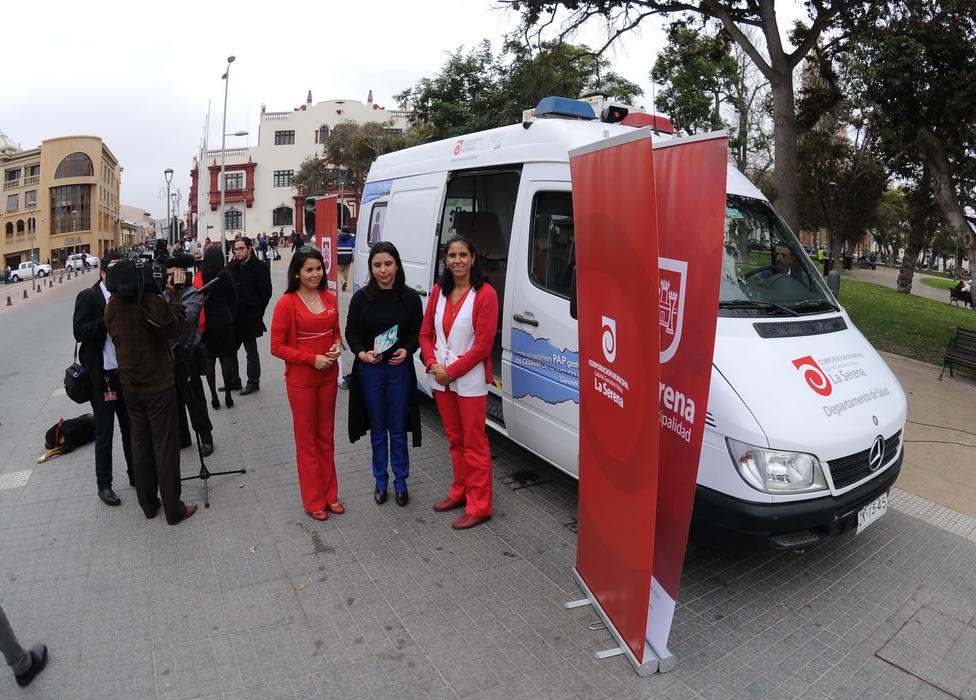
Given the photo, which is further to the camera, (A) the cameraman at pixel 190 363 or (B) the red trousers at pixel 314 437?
(A) the cameraman at pixel 190 363

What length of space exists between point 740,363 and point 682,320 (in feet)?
2.75

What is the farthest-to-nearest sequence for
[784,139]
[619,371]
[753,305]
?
[784,139]
[753,305]
[619,371]

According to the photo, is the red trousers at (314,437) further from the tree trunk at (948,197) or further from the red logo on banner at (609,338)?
the tree trunk at (948,197)

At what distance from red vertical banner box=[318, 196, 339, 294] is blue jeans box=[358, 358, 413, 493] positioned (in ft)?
11.2

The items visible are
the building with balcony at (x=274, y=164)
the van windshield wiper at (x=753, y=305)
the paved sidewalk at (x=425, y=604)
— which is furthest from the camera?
the building with balcony at (x=274, y=164)

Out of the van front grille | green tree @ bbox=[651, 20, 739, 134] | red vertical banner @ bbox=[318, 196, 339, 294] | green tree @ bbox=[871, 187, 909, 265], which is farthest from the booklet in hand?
green tree @ bbox=[871, 187, 909, 265]

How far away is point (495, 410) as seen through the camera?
5.29m

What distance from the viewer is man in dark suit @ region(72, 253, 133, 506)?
13.9ft

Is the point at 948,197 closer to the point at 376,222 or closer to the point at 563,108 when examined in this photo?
the point at 563,108

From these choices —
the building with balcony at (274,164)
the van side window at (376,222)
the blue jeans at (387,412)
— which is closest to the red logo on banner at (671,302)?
the blue jeans at (387,412)

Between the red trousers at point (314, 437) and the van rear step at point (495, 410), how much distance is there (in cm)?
140

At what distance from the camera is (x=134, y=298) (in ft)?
12.7

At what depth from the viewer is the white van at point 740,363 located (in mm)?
3047

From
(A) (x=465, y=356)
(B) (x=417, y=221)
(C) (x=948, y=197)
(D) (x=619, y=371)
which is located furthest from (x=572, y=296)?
(C) (x=948, y=197)
